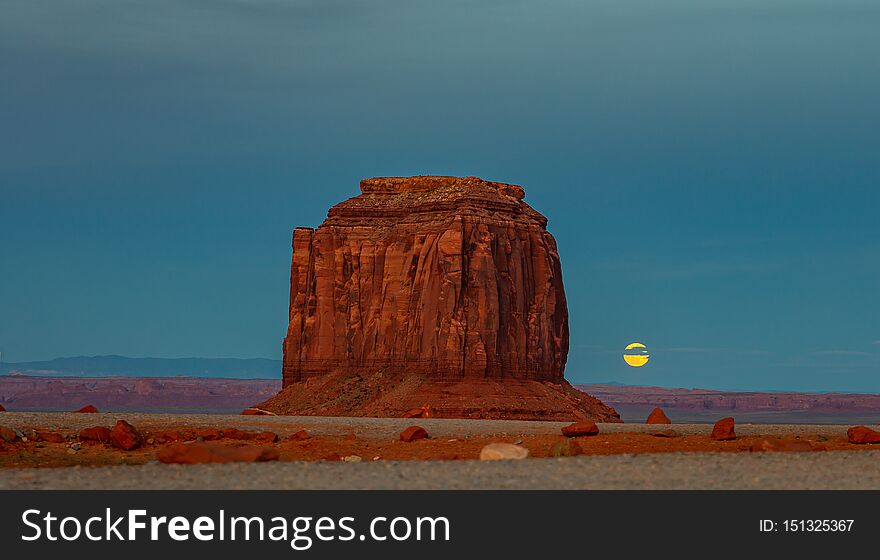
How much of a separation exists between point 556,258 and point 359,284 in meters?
14.0

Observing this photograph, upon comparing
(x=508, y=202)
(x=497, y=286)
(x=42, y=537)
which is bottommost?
(x=42, y=537)

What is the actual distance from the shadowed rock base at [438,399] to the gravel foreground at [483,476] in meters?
48.8

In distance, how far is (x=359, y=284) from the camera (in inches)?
3750

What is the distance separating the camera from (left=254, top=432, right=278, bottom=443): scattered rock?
49.2 m

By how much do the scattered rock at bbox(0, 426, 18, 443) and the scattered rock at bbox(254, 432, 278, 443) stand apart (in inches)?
339

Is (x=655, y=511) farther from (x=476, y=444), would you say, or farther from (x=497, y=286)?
(x=497, y=286)

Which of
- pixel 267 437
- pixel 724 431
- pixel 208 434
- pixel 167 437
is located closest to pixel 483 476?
pixel 724 431

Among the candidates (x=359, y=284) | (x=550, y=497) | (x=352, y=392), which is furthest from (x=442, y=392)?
(x=550, y=497)

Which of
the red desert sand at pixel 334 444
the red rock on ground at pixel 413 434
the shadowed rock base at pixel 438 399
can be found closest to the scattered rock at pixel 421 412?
the shadowed rock base at pixel 438 399

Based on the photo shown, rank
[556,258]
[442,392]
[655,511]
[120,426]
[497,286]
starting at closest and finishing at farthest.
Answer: [655,511], [120,426], [442,392], [497,286], [556,258]

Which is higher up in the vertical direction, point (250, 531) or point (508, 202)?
point (508, 202)

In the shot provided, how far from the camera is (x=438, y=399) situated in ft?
263

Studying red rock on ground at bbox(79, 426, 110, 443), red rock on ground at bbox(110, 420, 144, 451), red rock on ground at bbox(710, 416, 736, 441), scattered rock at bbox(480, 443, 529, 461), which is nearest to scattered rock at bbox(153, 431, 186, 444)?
red rock on ground at bbox(110, 420, 144, 451)

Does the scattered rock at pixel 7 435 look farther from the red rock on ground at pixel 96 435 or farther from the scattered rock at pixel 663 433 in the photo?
Result: the scattered rock at pixel 663 433
